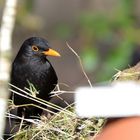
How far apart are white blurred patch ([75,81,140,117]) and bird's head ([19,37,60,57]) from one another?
1706 millimetres

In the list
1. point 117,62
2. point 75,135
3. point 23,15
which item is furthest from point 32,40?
point 75,135

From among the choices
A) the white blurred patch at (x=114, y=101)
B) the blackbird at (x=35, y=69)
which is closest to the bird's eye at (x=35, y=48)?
the blackbird at (x=35, y=69)

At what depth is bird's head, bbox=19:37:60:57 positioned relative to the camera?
3.06 metres

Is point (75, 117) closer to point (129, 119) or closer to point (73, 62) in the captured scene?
point (129, 119)

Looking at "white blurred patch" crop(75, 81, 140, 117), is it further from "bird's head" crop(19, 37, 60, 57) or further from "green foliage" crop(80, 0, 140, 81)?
"bird's head" crop(19, 37, 60, 57)

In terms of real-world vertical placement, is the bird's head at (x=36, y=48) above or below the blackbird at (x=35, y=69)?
above

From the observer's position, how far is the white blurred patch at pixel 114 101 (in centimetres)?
124

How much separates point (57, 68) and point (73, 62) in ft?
0.74

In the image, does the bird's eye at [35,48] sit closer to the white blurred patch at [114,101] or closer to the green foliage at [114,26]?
the green foliage at [114,26]

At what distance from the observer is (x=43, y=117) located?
216cm

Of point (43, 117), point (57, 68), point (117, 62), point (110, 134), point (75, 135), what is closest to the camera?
point (110, 134)

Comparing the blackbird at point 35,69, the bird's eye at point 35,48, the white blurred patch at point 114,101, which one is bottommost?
the blackbird at point 35,69

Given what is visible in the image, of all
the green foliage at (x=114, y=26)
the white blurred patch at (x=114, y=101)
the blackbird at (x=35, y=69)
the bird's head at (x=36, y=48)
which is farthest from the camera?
the bird's head at (x=36, y=48)

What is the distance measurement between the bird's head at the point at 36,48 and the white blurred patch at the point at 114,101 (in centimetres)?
171
